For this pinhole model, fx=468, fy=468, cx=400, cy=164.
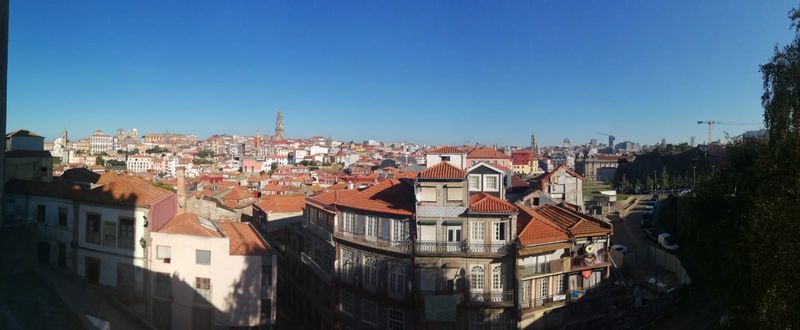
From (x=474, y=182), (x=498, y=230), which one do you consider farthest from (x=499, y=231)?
(x=474, y=182)

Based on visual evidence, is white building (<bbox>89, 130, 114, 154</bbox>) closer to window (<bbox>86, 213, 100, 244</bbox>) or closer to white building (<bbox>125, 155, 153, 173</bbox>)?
white building (<bbox>125, 155, 153, 173</bbox>)

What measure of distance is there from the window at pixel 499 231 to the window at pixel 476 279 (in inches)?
50.7

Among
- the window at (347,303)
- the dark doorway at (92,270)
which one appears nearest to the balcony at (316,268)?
the window at (347,303)

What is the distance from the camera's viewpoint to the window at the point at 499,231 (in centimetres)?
1755

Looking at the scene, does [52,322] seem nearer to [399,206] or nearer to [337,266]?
[337,266]

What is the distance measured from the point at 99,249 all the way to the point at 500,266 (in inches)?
619

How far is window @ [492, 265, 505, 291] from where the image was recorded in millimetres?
17500

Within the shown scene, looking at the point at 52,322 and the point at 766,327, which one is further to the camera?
the point at 52,322

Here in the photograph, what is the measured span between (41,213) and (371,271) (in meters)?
14.0

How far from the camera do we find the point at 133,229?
717 inches

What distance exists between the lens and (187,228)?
60.5ft

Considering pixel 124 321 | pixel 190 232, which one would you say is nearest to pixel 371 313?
pixel 190 232

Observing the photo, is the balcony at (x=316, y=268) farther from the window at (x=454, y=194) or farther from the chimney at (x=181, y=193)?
the window at (x=454, y=194)

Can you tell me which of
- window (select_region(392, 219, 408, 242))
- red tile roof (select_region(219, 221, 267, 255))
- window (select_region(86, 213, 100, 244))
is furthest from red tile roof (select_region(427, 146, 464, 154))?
window (select_region(86, 213, 100, 244))
